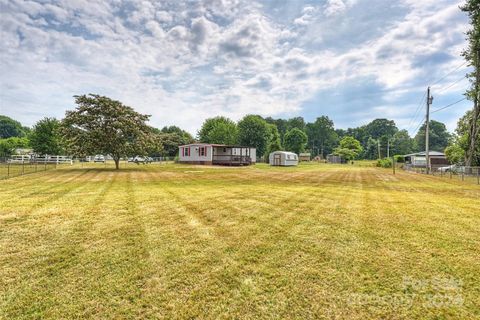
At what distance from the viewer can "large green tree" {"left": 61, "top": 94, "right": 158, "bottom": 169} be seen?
2591 centimetres

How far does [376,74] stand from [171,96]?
26658 millimetres

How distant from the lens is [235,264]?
4.15 m

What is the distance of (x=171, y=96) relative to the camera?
1335 inches

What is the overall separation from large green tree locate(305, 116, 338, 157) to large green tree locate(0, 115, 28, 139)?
12772 centimetres

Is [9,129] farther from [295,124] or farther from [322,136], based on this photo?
[322,136]

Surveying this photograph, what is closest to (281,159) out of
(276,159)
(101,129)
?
(276,159)

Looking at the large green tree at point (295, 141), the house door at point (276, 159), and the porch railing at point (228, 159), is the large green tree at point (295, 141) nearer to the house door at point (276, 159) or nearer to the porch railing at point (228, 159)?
the house door at point (276, 159)

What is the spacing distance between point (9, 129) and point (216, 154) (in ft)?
397

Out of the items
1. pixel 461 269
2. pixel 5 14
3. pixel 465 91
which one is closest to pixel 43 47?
pixel 5 14

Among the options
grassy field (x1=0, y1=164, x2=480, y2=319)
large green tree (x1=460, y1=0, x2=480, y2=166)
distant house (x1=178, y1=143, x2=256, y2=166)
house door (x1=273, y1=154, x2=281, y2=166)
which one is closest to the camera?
grassy field (x1=0, y1=164, x2=480, y2=319)

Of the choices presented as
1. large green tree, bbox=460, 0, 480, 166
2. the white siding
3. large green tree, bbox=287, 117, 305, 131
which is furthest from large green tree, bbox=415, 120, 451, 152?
the white siding

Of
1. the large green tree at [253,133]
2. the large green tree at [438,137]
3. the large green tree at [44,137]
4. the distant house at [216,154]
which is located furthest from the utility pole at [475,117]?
the large green tree at [438,137]

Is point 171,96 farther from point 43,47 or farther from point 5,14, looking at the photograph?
point 5,14

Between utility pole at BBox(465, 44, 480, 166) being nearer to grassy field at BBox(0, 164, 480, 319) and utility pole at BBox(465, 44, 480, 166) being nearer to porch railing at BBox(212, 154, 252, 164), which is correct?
grassy field at BBox(0, 164, 480, 319)
